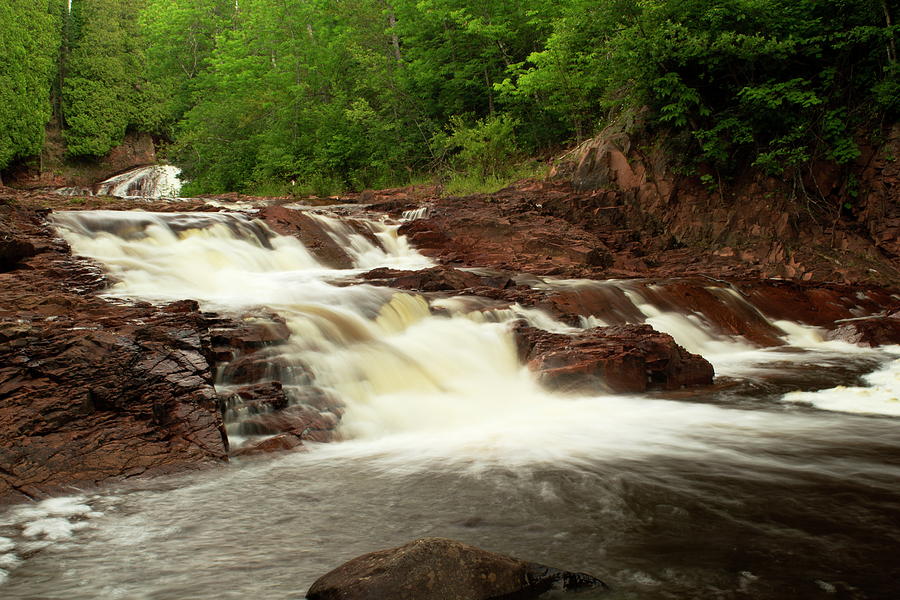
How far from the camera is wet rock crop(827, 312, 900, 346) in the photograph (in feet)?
31.2

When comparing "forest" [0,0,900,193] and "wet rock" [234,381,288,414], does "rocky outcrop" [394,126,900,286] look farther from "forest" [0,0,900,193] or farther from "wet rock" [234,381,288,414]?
"wet rock" [234,381,288,414]

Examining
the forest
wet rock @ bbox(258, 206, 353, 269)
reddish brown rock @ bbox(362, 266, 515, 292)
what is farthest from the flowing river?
the forest

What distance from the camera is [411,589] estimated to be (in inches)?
97.6

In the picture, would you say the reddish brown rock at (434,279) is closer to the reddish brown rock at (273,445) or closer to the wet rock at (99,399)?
the wet rock at (99,399)

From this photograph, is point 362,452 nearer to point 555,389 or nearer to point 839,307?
point 555,389

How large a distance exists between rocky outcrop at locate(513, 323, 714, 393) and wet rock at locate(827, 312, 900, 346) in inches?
150

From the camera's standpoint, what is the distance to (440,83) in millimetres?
23656

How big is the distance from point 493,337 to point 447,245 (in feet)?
19.7

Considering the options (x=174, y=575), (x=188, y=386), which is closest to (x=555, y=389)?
(x=188, y=386)

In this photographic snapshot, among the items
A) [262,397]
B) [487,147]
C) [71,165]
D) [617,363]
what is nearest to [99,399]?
[262,397]

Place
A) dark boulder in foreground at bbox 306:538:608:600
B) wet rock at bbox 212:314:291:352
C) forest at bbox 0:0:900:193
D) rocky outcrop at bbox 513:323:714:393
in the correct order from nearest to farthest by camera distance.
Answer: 1. dark boulder in foreground at bbox 306:538:608:600
2. wet rock at bbox 212:314:291:352
3. rocky outcrop at bbox 513:323:714:393
4. forest at bbox 0:0:900:193

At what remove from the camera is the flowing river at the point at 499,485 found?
296cm

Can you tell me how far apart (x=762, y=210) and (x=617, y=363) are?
9243 mm

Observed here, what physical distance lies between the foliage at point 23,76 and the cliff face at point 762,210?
20.6m
